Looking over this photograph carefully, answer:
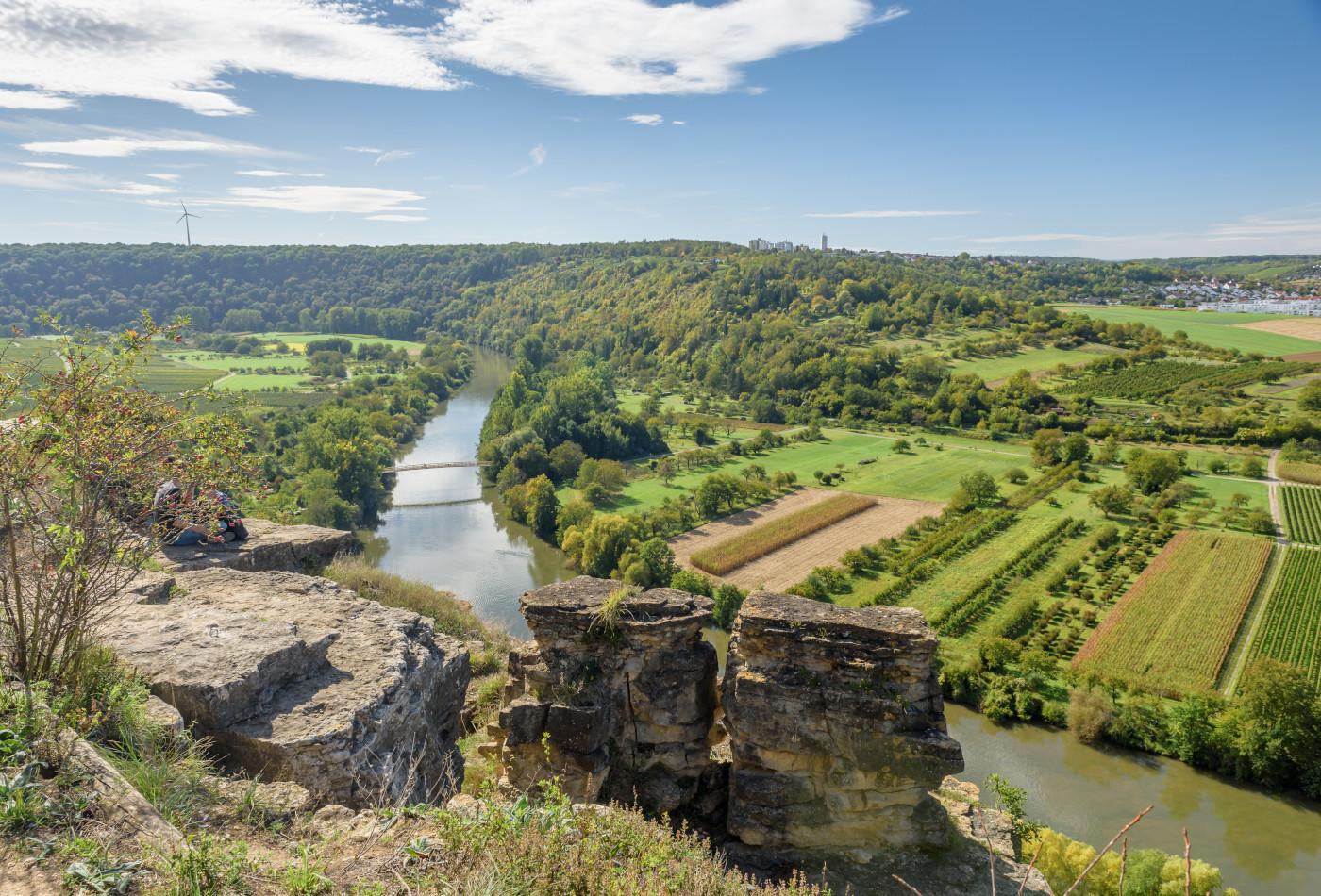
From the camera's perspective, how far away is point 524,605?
426 inches

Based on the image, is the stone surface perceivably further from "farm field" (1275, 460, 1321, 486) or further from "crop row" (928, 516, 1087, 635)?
"farm field" (1275, 460, 1321, 486)

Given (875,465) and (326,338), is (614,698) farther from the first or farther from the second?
(326,338)

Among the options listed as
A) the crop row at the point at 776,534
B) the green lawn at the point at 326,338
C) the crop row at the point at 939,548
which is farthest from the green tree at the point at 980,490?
the green lawn at the point at 326,338

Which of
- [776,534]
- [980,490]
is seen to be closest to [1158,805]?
[776,534]

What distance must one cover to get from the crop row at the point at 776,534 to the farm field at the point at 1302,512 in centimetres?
2411

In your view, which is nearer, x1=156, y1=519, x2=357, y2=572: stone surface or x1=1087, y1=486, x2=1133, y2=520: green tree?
x1=156, y1=519, x2=357, y2=572: stone surface

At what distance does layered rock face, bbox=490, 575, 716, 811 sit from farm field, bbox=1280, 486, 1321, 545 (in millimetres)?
46711

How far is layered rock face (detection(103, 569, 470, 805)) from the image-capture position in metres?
7.37

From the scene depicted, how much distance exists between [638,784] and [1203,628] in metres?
32.0

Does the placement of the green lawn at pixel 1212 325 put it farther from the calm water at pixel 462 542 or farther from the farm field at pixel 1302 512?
the calm water at pixel 462 542

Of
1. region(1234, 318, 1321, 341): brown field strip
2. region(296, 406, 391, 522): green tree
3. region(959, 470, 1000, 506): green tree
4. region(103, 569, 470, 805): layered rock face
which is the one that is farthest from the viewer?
region(1234, 318, 1321, 341): brown field strip

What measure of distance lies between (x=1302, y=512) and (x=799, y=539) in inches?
1251

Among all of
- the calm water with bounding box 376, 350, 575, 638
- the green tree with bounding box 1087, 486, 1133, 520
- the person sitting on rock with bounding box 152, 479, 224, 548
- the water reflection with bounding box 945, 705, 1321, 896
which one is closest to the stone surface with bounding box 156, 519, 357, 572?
the person sitting on rock with bounding box 152, 479, 224, 548

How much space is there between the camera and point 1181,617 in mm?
32562
